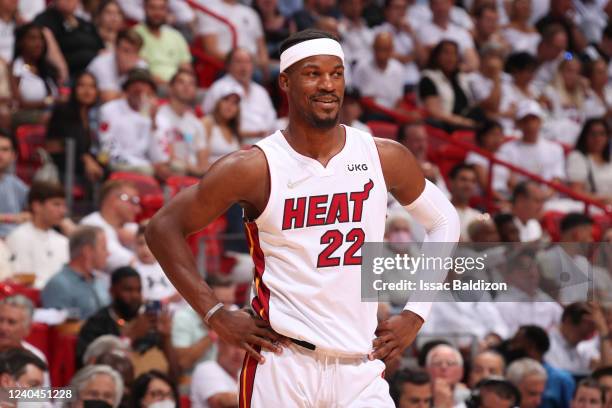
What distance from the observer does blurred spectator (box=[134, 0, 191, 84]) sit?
11992 mm

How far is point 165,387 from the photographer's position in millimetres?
7500

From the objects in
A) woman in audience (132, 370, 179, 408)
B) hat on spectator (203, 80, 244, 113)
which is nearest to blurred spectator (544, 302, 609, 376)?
woman in audience (132, 370, 179, 408)

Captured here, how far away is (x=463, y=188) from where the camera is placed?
11328 millimetres

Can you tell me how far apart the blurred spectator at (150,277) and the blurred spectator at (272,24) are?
4.88m

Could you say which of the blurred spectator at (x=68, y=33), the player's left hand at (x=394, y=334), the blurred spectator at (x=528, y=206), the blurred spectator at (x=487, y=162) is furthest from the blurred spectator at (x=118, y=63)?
the player's left hand at (x=394, y=334)

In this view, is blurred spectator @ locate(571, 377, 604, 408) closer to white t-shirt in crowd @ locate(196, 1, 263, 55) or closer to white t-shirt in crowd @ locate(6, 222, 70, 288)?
white t-shirt in crowd @ locate(6, 222, 70, 288)

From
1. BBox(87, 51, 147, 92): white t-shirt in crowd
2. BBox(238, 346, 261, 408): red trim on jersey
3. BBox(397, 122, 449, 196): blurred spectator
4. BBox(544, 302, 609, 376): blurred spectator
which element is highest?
BBox(87, 51, 147, 92): white t-shirt in crowd

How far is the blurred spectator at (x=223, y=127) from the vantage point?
36.9ft

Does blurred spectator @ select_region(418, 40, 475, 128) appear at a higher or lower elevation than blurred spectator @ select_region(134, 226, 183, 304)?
higher

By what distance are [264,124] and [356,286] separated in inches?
291

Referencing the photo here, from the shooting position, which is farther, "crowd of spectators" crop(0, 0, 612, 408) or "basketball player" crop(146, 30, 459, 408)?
"crowd of spectators" crop(0, 0, 612, 408)

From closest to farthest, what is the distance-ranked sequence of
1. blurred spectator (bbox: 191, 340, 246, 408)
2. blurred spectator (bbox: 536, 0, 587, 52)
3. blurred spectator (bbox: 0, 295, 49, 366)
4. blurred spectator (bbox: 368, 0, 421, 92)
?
1. blurred spectator (bbox: 0, 295, 49, 366)
2. blurred spectator (bbox: 191, 340, 246, 408)
3. blurred spectator (bbox: 368, 0, 421, 92)
4. blurred spectator (bbox: 536, 0, 587, 52)

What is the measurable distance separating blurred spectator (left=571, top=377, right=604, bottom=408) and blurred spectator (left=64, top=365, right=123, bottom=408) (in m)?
3.07

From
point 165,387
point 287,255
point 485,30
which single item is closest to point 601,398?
point 165,387
